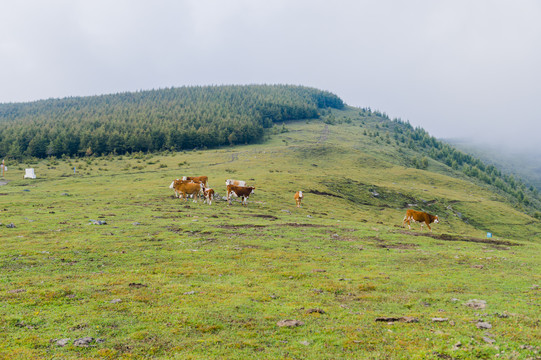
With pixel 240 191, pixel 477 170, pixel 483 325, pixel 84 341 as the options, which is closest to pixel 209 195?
pixel 240 191

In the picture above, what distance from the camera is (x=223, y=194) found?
148 ft

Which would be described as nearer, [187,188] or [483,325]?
[483,325]

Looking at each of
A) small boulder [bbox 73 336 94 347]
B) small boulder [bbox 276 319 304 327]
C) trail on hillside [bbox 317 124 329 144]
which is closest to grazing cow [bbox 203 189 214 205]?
small boulder [bbox 276 319 304 327]

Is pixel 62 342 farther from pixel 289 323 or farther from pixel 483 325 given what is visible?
pixel 483 325

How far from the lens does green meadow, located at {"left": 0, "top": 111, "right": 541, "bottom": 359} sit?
901 cm

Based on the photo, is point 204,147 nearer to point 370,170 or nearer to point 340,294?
point 370,170

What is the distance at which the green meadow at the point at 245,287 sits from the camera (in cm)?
901

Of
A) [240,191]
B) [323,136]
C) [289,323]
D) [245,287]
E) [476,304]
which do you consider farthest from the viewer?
[323,136]

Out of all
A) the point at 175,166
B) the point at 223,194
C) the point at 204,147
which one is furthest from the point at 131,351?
the point at 204,147

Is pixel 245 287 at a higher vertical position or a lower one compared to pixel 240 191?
lower

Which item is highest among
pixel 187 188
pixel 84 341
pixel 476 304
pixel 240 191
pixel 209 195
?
pixel 187 188

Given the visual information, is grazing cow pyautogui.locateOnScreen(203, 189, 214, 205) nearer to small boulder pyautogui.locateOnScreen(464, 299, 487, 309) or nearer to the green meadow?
the green meadow

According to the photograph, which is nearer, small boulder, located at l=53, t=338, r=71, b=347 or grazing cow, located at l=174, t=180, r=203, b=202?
small boulder, located at l=53, t=338, r=71, b=347

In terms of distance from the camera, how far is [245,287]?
14.2m
